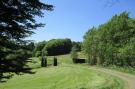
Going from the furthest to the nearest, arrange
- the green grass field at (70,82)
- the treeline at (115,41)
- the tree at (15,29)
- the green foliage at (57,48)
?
the green foliage at (57,48), the treeline at (115,41), the green grass field at (70,82), the tree at (15,29)

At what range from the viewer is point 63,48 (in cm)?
15625

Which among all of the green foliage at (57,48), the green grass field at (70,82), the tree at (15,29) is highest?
the green foliage at (57,48)

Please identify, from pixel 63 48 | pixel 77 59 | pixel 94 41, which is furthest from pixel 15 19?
pixel 63 48

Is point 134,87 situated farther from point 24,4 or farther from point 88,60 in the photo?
point 88,60

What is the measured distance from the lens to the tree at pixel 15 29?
37.9 ft

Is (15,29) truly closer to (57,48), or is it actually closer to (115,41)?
(115,41)

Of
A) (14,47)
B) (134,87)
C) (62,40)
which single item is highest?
(62,40)

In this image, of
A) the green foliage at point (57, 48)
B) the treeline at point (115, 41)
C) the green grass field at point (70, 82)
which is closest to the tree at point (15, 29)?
the green grass field at point (70, 82)

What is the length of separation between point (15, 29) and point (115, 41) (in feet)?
215

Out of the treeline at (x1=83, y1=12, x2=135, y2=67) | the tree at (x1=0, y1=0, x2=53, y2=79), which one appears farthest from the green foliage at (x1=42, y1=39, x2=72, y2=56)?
the tree at (x1=0, y1=0, x2=53, y2=79)

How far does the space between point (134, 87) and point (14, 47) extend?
2144 centimetres

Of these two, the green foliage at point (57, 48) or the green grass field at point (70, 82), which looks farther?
the green foliage at point (57, 48)

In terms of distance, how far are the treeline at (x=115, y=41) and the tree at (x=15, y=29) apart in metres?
53.1

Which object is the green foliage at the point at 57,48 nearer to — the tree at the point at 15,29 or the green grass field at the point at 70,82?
the green grass field at the point at 70,82
